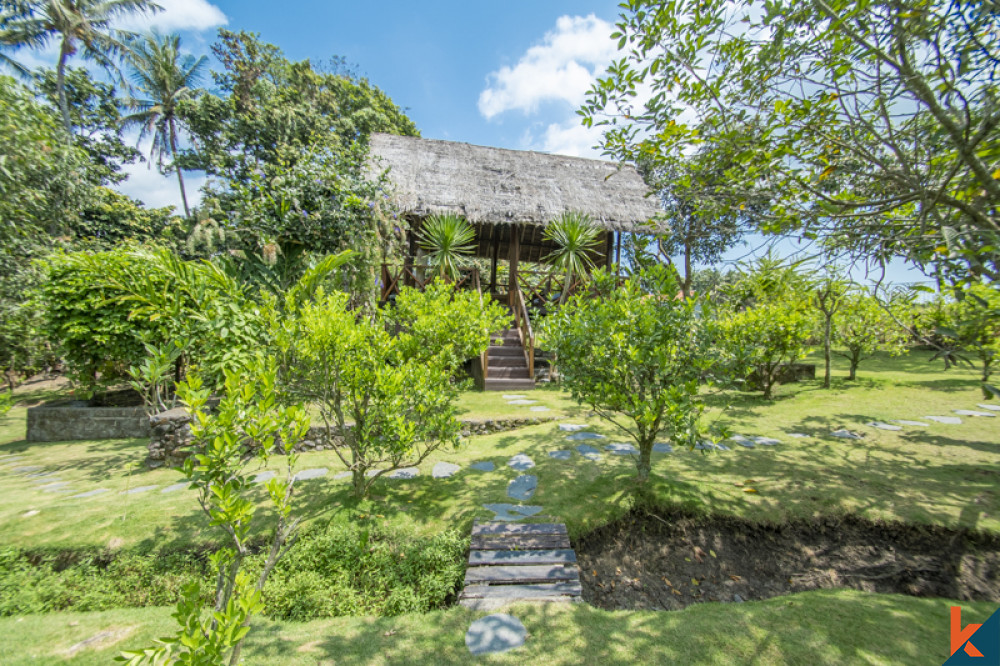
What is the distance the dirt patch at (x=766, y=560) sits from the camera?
2678 mm

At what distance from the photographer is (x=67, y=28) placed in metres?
16.2

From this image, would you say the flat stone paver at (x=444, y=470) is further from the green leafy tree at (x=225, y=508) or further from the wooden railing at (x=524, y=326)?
the wooden railing at (x=524, y=326)

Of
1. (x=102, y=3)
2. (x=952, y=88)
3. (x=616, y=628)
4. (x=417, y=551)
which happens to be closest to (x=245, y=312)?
(x=417, y=551)

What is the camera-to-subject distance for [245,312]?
179 inches

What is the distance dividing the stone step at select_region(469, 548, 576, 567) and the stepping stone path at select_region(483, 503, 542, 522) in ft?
1.28

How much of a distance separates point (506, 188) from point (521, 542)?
30.9 ft

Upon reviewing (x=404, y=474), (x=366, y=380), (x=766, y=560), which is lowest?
(x=766, y=560)

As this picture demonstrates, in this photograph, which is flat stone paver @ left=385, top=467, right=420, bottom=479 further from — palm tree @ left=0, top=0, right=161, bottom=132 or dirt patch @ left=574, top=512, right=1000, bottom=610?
palm tree @ left=0, top=0, right=161, bottom=132

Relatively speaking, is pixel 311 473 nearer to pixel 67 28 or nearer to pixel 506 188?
pixel 506 188

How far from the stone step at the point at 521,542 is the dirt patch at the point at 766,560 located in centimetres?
21

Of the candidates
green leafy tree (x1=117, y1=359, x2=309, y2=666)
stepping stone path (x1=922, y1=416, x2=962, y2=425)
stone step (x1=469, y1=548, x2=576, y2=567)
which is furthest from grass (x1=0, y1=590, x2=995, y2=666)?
stepping stone path (x1=922, y1=416, x2=962, y2=425)

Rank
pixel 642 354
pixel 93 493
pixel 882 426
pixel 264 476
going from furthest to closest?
pixel 882 426, pixel 264 476, pixel 93 493, pixel 642 354

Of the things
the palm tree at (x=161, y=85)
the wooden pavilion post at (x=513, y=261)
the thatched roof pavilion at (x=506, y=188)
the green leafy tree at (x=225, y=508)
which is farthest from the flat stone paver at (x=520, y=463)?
the palm tree at (x=161, y=85)

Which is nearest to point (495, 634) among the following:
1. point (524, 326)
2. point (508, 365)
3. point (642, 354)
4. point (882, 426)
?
point (642, 354)
